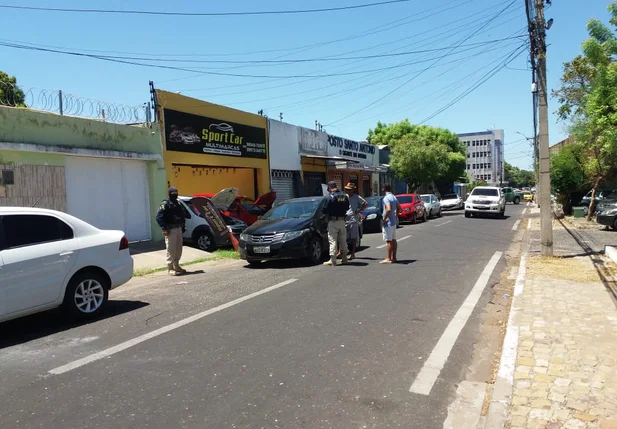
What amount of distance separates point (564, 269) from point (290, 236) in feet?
18.4

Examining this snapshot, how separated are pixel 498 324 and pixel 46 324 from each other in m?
6.07

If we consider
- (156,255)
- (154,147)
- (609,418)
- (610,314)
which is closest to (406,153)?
(154,147)

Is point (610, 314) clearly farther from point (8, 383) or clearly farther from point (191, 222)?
point (191, 222)

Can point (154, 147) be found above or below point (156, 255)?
above

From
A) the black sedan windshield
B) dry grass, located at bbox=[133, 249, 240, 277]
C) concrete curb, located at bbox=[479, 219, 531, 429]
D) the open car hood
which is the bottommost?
concrete curb, located at bbox=[479, 219, 531, 429]

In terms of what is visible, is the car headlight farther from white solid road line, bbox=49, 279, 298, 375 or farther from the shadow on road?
the shadow on road

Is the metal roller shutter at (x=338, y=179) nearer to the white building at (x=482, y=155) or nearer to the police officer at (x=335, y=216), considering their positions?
the police officer at (x=335, y=216)

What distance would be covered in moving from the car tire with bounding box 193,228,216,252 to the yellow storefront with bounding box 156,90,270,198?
308 cm

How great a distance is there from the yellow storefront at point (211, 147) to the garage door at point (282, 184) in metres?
0.99

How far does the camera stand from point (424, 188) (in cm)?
5044

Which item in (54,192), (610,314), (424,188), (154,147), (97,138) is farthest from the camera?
(424,188)

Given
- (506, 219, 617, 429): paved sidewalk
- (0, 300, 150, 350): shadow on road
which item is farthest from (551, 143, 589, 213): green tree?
(0, 300, 150, 350): shadow on road

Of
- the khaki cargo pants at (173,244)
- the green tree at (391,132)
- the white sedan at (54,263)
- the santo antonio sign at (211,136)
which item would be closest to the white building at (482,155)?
the green tree at (391,132)

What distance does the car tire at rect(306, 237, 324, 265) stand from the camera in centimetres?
1120
